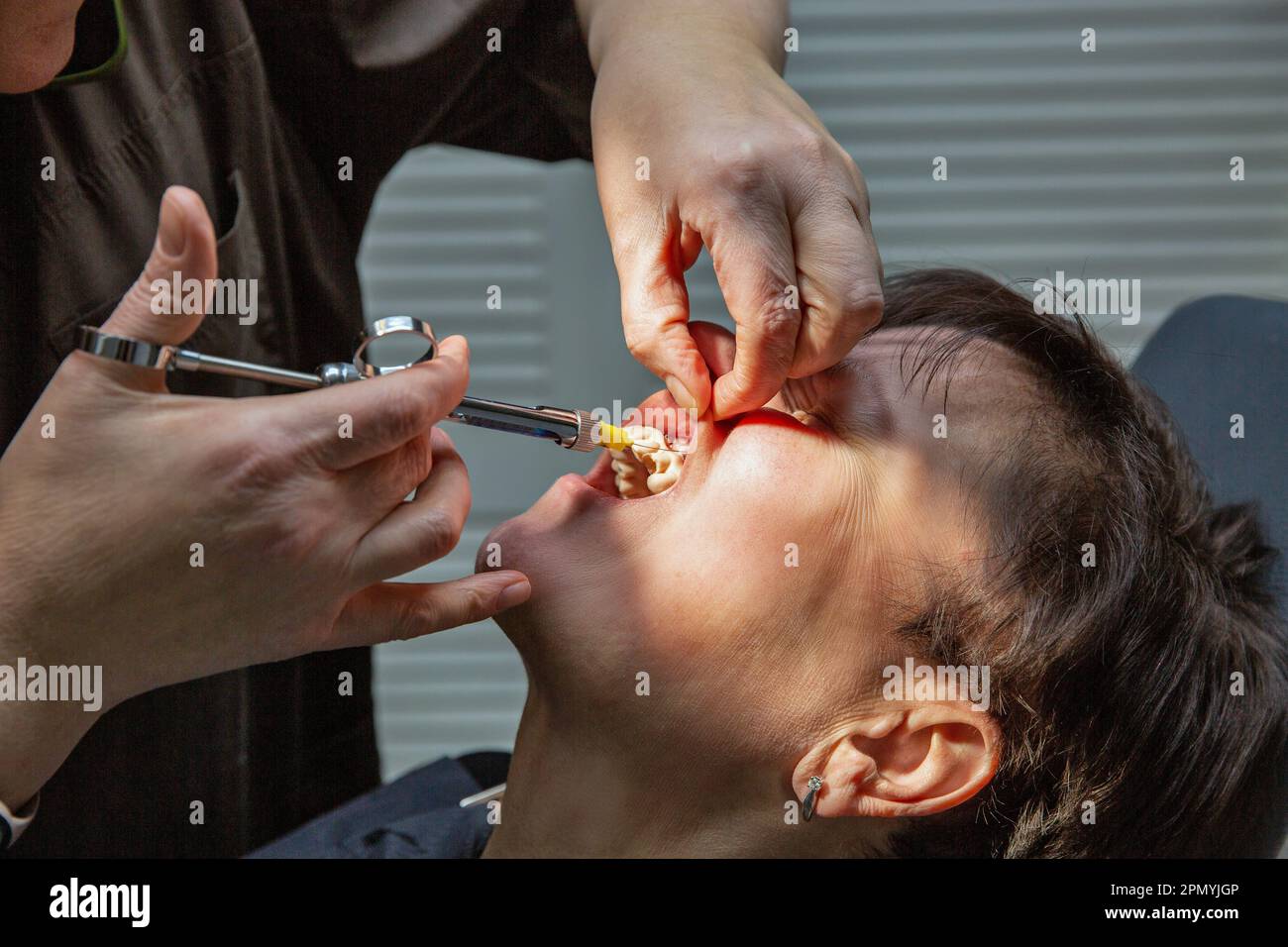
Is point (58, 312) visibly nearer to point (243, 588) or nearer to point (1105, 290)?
point (243, 588)

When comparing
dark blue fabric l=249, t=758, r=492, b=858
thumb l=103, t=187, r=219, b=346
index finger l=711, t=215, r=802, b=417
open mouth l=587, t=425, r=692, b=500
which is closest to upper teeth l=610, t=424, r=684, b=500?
open mouth l=587, t=425, r=692, b=500

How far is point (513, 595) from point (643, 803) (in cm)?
29

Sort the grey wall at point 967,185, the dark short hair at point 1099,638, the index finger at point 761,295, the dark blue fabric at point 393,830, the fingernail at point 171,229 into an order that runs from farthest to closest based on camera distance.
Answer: the grey wall at point 967,185 → the dark blue fabric at point 393,830 → the dark short hair at point 1099,638 → the index finger at point 761,295 → the fingernail at point 171,229

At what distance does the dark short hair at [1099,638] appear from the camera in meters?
0.96

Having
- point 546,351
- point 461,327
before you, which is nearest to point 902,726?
point 546,351

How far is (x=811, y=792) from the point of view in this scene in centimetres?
95

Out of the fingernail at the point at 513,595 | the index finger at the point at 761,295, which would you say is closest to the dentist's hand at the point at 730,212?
the index finger at the point at 761,295

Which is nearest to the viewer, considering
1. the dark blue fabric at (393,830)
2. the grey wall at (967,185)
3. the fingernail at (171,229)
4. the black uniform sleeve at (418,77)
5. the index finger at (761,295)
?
the fingernail at (171,229)

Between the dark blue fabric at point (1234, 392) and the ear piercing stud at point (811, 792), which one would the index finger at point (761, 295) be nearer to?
the ear piercing stud at point (811, 792)

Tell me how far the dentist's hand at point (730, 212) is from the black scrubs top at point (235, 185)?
0.95ft

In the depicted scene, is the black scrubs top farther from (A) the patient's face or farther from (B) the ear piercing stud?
(B) the ear piercing stud

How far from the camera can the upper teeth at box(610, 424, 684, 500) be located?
0.96m

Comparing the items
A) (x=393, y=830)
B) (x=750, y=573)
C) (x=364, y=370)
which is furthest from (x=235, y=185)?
(x=393, y=830)

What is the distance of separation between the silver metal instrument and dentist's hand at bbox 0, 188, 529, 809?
0.01 meters
